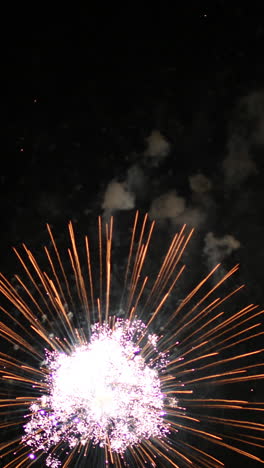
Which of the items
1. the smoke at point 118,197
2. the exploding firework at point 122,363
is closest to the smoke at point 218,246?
the exploding firework at point 122,363

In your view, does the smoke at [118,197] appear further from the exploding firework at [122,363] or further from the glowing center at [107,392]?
the glowing center at [107,392]

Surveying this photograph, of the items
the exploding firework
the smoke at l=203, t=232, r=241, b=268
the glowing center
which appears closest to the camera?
the glowing center

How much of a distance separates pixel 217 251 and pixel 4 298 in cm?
652

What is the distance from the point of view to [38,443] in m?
10.7

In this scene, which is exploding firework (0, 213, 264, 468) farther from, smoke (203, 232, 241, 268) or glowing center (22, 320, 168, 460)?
smoke (203, 232, 241, 268)

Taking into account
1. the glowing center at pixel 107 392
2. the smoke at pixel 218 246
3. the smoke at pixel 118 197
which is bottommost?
the glowing center at pixel 107 392

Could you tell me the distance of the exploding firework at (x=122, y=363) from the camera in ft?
32.8

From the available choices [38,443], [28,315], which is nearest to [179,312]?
[28,315]

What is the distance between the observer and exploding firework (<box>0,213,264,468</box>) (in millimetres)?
9984

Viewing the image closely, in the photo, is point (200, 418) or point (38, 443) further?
point (200, 418)

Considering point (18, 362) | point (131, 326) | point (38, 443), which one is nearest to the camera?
point (131, 326)

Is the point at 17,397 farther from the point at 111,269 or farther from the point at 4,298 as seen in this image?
the point at 111,269

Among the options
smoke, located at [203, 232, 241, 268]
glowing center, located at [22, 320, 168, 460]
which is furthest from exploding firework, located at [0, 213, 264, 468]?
smoke, located at [203, 232, 241, 268]

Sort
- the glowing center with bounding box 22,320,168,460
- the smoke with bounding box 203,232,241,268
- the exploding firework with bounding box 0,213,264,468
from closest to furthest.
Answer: the glowing center with bounding box 22,320,168,460 < the exploding firework with bounding box 0,213,264,468 < the smoke with bounding box 203,232,241,268
